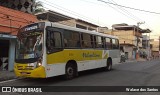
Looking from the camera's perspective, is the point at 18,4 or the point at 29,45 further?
the point at 18,4

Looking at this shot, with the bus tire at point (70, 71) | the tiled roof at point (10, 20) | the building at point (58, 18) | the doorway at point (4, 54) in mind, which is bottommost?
the bus tire at point (70, 71)

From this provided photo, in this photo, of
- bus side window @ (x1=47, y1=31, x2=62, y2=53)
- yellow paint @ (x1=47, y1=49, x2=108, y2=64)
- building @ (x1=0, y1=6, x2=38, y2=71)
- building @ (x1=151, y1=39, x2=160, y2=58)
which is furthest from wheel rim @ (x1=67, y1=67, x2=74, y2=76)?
building @ (x1=151, y1=39, x2=160, y2=58)

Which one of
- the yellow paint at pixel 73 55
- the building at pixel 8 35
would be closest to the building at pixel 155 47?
the yellow paint at pixel 73 55

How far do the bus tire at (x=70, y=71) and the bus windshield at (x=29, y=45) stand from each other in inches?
91.3

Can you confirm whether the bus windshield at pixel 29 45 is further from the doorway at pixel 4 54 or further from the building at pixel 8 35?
the doorway at pixel 4 54

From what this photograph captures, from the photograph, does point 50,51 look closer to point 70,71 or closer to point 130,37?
point 70,71

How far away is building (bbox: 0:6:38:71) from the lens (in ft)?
54.5

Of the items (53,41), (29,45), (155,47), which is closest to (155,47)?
(155,47)

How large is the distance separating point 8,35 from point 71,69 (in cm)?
544

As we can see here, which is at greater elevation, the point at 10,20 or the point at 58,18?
the point at 58,18

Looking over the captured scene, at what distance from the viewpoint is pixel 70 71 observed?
43.4ft

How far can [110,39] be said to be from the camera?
19344mm

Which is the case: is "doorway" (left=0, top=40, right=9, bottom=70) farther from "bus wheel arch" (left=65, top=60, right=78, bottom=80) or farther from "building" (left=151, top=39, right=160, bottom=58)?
"building" (left=151, top=39, right=160, bottom=58)

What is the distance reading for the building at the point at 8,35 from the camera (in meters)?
16.6
